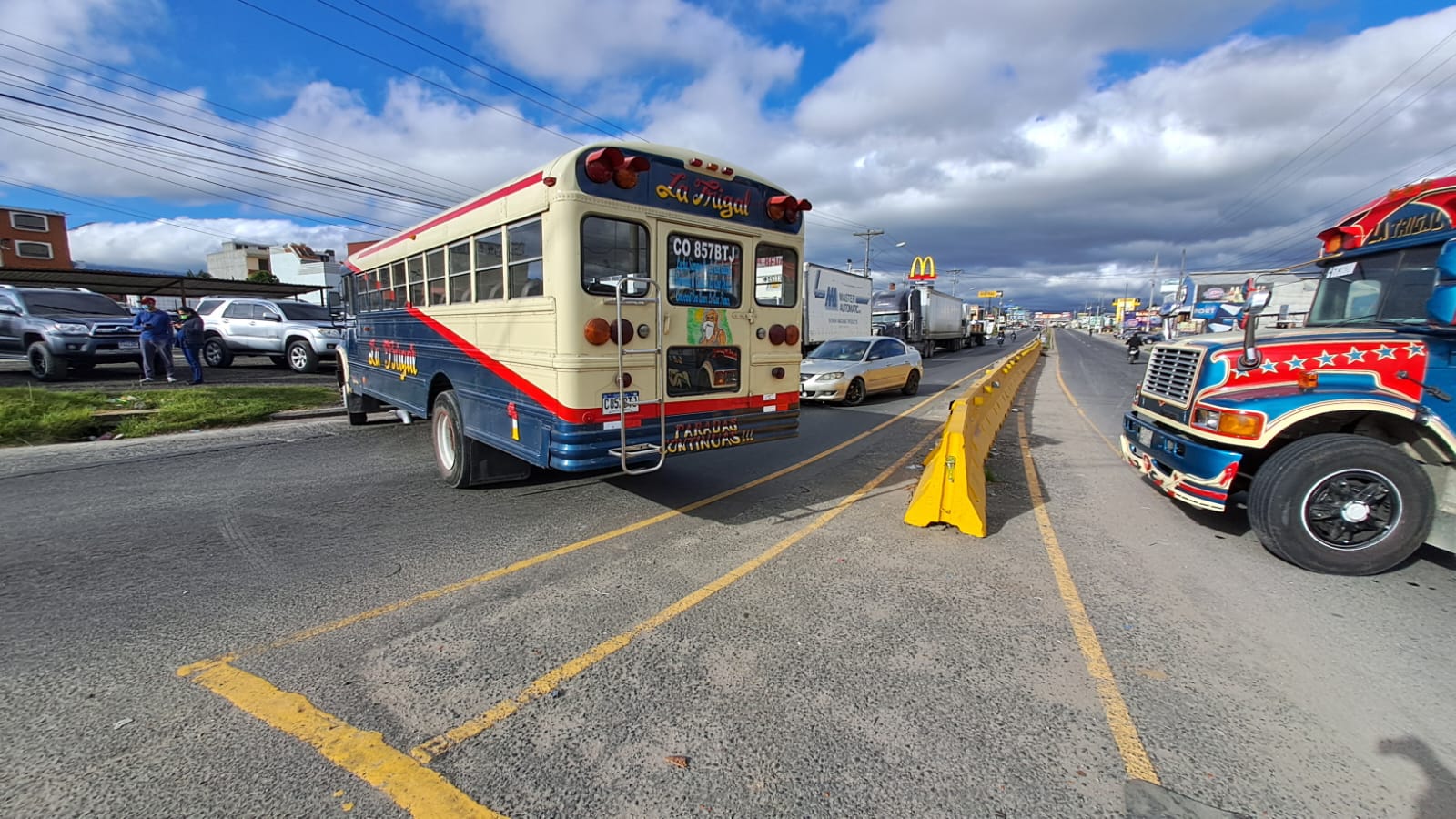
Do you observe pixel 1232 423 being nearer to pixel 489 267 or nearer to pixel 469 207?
pixel 489 267

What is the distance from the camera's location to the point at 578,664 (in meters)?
3.00

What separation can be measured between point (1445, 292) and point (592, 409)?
18.8ft

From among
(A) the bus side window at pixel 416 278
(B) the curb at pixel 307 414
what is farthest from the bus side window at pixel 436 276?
(B) the curb at pixel 307 414

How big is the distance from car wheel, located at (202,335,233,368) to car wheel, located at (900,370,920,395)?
17.3m

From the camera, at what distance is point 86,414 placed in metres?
8.22

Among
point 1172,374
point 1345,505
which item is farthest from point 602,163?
point 1345,505

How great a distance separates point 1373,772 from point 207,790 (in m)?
4.30

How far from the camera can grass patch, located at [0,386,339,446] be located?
776 centimetres

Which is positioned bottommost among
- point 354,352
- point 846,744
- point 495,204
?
point 846,744

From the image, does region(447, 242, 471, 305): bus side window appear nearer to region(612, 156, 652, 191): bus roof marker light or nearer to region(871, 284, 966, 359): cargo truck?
region(612, 156, 652, 191): bus roof marker light

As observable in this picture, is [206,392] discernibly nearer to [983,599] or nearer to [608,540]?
[608,540]

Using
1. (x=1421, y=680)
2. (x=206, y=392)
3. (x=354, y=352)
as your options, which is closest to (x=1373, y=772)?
(x=1421, y=680)

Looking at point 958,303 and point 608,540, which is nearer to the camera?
point 608,540

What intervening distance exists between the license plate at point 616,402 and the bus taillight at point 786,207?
85.3 inches
